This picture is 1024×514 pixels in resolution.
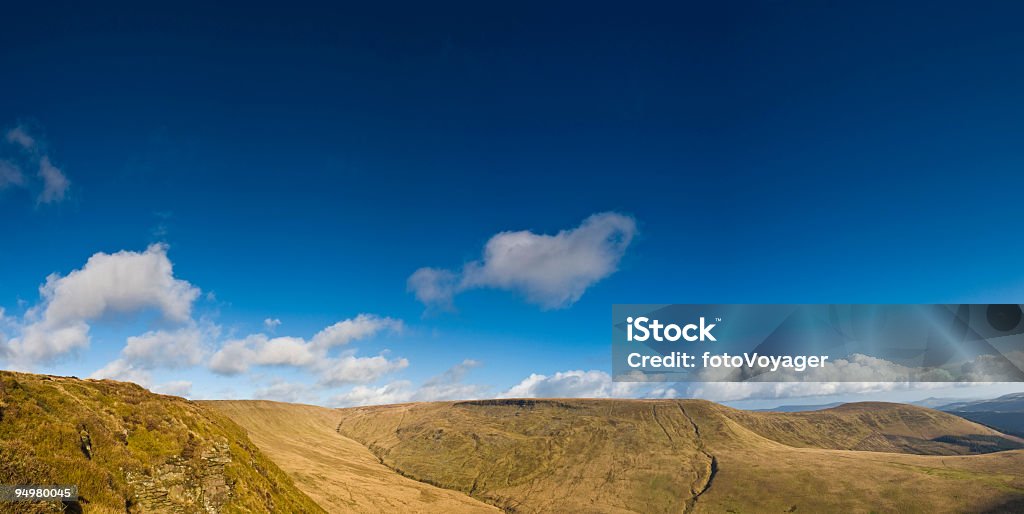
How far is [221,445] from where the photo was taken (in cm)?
4994

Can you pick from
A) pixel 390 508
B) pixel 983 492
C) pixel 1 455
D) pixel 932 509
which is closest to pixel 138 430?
pixel 1 455

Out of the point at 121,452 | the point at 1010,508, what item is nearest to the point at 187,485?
the point at 121,452

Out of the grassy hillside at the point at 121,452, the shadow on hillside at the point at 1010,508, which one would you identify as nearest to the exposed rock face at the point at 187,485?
the grassy hillside at the point at 121,452

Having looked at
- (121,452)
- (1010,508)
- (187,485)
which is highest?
(121,452)

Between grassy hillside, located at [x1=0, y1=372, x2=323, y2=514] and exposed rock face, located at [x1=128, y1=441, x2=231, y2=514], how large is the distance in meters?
0.09

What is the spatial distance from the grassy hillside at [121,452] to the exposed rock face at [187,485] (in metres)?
0.09

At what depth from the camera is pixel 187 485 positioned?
4016 centimetres

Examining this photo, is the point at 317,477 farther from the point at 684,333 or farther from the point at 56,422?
the point at 56,422

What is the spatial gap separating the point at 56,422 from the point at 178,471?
10473mm

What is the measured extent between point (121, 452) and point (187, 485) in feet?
20.6

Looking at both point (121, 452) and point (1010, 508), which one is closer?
point (121, 452)

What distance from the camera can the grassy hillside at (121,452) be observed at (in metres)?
25.8

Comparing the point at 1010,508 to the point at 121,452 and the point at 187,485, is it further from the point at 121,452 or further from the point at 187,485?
the point at 121,452

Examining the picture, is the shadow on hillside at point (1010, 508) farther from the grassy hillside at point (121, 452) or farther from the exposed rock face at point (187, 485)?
the exposed rock face at point (187, 485)
